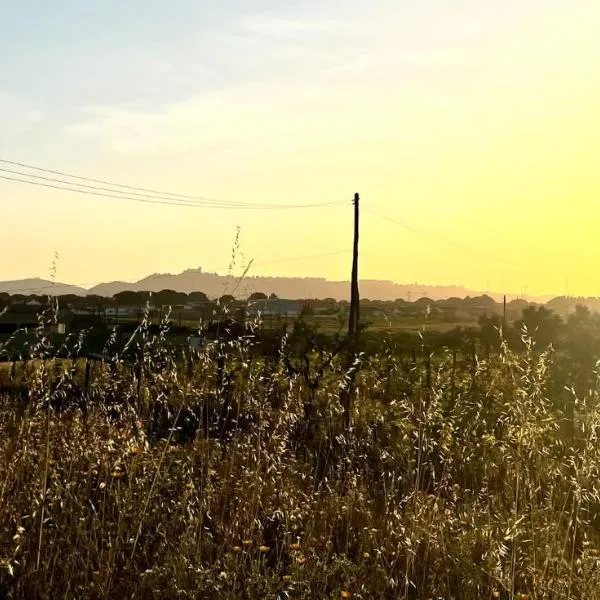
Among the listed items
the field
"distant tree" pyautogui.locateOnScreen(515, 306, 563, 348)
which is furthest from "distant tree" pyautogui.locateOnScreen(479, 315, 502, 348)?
the field

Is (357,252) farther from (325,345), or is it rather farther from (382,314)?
(382,314)

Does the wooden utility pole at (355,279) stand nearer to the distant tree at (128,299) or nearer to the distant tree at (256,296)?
the distant tree at (128,299)

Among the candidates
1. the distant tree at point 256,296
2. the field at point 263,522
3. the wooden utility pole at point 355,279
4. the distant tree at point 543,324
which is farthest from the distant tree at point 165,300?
the wooden utility pole at point 355,279

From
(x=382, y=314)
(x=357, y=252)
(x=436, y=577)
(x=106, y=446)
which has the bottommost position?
(x=436, y=577)

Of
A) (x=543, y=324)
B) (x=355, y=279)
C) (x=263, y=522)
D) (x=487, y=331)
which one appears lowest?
(x=263, y=522)

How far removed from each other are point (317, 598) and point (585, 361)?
5.59m

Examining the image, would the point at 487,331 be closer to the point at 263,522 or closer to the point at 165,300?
the point at 165,300

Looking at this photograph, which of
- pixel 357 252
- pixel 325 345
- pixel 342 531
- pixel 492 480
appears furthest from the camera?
pixel 357 252

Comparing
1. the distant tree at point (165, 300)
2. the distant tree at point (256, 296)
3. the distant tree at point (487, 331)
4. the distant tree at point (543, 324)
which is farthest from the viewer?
the distant tree at point (487, 331)

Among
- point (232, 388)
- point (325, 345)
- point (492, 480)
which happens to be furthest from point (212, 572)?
point (325, 345)

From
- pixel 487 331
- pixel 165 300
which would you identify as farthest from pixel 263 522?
pixel 487 331

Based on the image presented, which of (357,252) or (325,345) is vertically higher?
(357,252)

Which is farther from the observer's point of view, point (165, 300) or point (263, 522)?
point (165, 300)

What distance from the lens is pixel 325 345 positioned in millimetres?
8492
